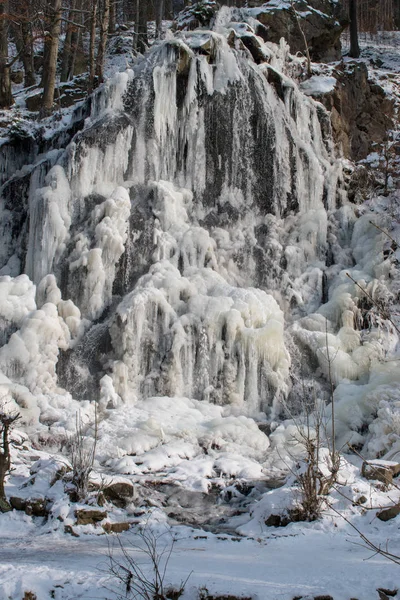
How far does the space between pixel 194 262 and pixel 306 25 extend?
10.6 meters

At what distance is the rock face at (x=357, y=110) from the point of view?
15.8 metres

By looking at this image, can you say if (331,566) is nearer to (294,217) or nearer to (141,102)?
(294,217)

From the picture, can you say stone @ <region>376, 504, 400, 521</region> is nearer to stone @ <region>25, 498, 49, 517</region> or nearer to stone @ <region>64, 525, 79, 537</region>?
stone @ <region>64, 525, 79, 537</region>

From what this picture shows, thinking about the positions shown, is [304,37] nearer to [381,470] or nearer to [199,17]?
[199,17]

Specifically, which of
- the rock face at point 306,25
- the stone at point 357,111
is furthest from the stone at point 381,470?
the rock face at point 306,25

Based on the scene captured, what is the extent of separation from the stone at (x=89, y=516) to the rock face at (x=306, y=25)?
15.0 metres

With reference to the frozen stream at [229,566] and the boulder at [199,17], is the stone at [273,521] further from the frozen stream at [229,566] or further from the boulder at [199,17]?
the boulder at [199,17]

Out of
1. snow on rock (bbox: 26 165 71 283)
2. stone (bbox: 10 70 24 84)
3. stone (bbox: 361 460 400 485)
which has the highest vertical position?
stone (bbox: 10 70 24 84)

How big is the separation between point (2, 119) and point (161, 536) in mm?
12466

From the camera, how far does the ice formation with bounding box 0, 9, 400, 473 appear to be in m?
10.4

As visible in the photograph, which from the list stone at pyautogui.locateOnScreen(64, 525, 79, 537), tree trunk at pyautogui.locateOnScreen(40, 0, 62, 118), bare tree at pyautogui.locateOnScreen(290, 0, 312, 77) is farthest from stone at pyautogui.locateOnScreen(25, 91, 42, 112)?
stone at pyautogui.locateOnScreen(64, 525, 79, 537)

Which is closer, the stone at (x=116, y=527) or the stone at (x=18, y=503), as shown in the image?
the stone at (x=116, y=527)

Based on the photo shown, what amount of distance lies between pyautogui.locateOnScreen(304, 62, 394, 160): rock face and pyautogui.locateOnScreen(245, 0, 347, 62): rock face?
190cm

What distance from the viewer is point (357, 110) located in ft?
55.0
